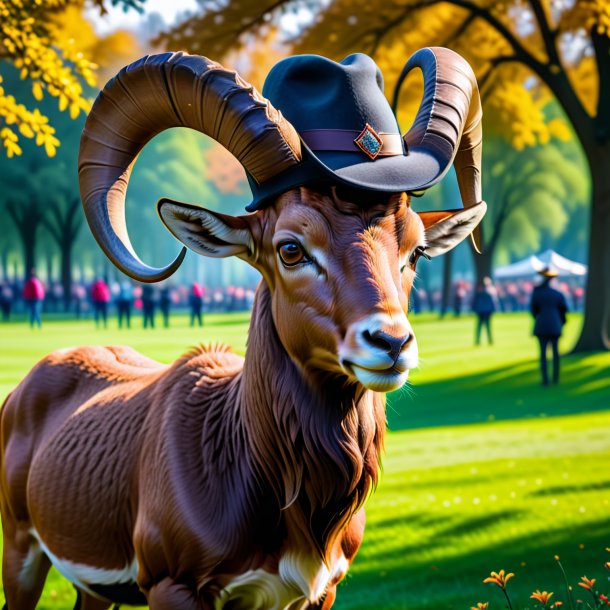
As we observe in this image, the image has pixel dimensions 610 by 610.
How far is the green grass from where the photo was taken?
6.75 m

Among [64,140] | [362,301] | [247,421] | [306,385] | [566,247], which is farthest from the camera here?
[566,247]

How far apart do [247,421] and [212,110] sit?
123 centimetres

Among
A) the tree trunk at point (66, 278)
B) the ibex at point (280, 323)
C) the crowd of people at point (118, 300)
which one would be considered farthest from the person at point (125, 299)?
the ibex at point (280, 323)

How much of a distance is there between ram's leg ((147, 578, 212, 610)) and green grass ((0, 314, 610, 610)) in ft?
5.65

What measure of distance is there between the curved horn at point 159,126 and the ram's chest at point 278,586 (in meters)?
1.20

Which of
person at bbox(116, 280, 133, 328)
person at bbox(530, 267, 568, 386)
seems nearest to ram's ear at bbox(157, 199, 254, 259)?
person at bbox(530, 267, 568, 386)

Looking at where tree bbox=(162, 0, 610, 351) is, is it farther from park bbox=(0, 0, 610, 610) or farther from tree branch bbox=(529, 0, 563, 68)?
park bbox=(0, 0, 610, 610)

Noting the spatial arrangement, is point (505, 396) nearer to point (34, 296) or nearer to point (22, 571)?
point (22, 571)

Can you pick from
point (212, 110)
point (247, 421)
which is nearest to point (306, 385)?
point (247, 421)

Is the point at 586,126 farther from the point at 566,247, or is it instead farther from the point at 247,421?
the point at 566,247

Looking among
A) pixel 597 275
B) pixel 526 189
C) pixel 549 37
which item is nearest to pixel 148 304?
pixel 597 275

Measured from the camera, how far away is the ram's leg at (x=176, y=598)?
11.1ft

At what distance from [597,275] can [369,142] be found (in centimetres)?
1647

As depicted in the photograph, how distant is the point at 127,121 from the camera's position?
12.5 ft
